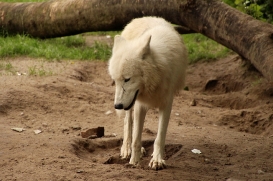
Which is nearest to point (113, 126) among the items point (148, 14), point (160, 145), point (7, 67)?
point (160, 145)

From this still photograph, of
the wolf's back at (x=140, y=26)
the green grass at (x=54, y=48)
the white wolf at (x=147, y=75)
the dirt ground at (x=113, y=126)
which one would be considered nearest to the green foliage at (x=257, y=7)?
the dirt ground at (x=113, y=126)

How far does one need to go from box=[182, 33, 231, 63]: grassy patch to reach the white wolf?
4.43 meters

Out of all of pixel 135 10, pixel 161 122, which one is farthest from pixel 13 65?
pixel 161 122

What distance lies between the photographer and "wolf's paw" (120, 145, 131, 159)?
19.1 feet

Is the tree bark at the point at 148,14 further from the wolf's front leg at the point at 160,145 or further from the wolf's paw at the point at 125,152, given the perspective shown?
the wolf's paw at the point at 125,152

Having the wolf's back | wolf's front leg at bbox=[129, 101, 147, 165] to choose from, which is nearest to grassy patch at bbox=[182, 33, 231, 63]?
the wolf's back

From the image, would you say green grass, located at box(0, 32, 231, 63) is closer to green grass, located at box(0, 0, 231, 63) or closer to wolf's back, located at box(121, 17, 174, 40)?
green grass, located at box(0, 0, 231, 63)

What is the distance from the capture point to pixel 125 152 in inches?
230

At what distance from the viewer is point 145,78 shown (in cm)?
493

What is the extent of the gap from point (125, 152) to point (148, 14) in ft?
12.5

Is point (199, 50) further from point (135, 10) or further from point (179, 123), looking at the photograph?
point (179, 123)

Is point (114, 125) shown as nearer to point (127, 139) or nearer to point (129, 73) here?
point (127, 139)

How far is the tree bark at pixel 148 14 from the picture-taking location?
22.9ft

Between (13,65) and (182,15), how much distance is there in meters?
2.97
